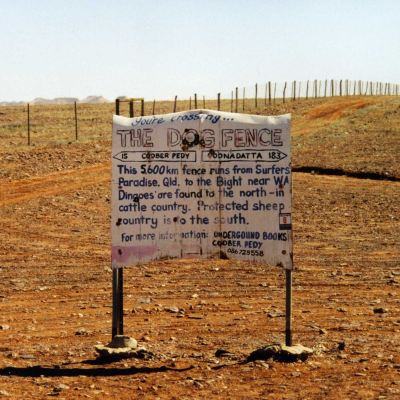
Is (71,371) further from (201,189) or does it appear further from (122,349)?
(201,189)

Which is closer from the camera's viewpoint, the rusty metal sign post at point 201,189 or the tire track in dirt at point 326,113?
the rusty metal sign post at point 201,189

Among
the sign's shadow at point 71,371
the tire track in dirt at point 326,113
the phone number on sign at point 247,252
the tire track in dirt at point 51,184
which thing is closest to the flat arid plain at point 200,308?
the sign's shadow at point 71,371

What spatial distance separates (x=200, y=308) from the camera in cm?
818

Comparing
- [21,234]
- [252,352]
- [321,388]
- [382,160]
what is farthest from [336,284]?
[382,160]

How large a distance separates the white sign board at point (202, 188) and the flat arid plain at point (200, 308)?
1.08 m

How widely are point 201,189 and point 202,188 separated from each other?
0.01 meters

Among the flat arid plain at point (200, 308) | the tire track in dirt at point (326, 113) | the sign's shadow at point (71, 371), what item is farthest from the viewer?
the tire track in dirt at point (326, 113)

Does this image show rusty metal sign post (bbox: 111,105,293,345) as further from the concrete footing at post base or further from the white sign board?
the concrete footing at post base

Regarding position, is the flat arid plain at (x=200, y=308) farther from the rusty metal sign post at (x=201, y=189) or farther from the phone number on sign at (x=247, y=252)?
the phone number on sign at (x=247, y=252)

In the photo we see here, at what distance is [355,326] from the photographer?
287 inches

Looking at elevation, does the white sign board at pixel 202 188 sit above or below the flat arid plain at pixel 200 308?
above

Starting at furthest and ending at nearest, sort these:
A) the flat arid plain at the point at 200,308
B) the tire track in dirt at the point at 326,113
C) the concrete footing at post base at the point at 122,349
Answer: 1. the tire track in dirt at the point at 326,113
2. the concrete footing at post base at the point at 122,349
3. the flat arid plain at the point at 200,308

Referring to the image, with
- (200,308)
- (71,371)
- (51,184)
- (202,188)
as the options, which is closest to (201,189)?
(202,188)

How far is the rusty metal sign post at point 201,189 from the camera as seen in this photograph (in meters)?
6.25
